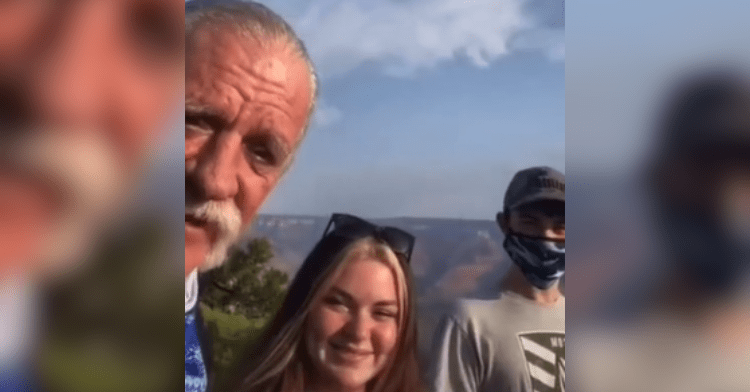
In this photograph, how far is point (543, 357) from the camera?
2725mm

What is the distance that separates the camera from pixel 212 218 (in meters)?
2.56

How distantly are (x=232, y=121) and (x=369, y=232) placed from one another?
24.5 inches

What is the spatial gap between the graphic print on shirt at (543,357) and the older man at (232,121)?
1.10 metres

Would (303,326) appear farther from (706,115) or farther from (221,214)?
(706,115)

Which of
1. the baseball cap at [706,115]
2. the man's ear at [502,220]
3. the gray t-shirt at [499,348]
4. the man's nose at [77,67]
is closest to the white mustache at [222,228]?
the man's nose at [77,67]

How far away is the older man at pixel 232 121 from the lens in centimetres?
255

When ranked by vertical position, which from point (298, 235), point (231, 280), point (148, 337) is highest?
point (298, 235)

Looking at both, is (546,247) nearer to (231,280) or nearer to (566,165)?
(566,165)

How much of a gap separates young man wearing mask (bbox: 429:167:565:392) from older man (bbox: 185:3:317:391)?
826mm

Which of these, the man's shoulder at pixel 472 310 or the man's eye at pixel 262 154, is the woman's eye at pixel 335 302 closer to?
the man's shoulder at pixel 472 310

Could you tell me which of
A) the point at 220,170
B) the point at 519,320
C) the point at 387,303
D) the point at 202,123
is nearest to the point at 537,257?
the point at 519,320

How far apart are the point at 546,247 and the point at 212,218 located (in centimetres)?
122

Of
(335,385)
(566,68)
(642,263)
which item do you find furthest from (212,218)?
(642,263)

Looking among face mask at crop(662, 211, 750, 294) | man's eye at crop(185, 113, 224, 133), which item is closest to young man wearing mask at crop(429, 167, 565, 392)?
face mask at crop(662, 211, 750, 294)
